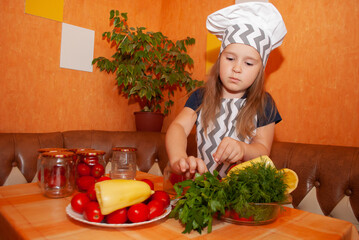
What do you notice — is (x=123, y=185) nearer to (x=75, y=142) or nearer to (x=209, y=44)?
(x=75, y=142)

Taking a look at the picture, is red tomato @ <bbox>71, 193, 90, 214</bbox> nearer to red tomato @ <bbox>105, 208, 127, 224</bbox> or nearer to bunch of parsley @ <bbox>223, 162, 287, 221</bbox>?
red tomato @ <bbox>105, 208, 127, 224</bbox>

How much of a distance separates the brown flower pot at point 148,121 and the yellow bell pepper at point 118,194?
1.32m

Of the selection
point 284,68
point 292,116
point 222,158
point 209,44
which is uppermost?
point 209,44

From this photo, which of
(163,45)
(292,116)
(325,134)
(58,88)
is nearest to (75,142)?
(58,88)

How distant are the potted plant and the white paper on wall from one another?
0.26ft

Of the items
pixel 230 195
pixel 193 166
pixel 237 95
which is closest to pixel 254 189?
pixel 230 195

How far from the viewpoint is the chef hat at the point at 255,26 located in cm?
108

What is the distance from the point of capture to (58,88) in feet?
5.84

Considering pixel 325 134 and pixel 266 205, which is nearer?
pixel 266 205

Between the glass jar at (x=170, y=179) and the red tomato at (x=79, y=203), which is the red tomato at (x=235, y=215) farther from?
the red tomato at (x=79, y=203)

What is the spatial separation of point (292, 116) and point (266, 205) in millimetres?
1025

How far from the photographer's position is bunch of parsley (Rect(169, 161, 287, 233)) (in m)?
0.58

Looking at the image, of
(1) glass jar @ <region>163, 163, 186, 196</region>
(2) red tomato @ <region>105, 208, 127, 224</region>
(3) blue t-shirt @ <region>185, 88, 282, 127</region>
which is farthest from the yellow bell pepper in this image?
(3) blue t-shirt @ <region>185, 88, 282, 127</region>

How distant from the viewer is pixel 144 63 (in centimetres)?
188
